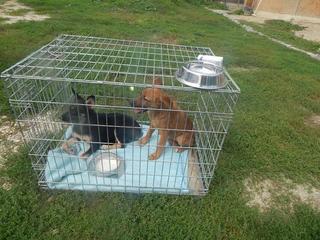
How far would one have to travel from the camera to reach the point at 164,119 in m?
3.40

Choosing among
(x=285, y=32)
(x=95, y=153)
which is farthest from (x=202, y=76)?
(x=285, y=32)

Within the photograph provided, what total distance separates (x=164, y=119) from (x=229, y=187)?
103 cm

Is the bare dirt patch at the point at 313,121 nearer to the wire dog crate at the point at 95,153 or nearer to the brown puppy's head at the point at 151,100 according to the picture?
the wire dog crate at the point at 95,153

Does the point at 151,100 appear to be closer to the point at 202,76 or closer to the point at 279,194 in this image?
the point at 202,76

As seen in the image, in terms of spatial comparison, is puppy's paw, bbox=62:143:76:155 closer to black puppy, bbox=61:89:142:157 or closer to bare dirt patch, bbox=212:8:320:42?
black puppy, bbox=61:89:142:157

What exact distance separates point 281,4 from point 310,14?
1474 mm

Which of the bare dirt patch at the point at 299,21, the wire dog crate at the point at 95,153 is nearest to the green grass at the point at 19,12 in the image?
the wire dog crate at the point at 95,153

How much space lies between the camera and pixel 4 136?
3846 millimetres

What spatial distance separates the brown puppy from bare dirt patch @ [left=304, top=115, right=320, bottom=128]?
2.51 metres

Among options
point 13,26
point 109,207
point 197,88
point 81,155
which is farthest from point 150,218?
point 13,26

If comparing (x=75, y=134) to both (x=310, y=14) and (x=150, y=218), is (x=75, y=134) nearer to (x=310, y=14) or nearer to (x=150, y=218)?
(x=150, y=218)

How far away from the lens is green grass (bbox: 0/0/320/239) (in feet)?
9.14

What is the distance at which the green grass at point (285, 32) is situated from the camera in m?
9.86

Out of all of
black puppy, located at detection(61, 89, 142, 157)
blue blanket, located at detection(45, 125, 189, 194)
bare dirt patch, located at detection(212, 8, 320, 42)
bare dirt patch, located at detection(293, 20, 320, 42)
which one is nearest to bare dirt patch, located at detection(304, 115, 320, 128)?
blue blanket, located at detection(45, 125, 189, 194)
